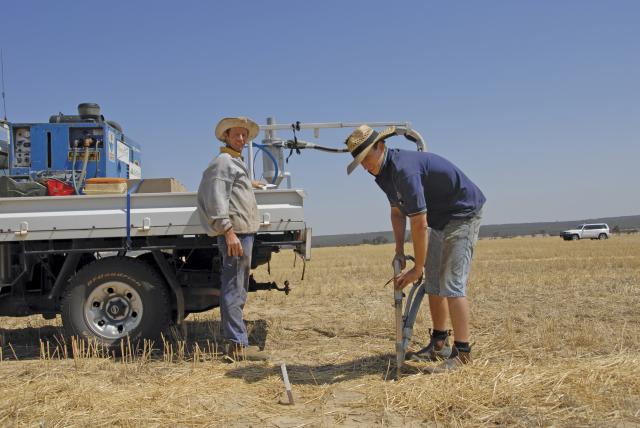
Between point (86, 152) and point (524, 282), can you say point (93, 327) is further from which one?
point (524, 282)

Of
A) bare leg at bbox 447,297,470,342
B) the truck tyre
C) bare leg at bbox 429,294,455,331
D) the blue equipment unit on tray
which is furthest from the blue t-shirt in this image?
the blue equipment unit on tray

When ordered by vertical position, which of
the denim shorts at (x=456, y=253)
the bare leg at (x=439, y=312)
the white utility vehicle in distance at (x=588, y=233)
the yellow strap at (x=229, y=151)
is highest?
the yellow strap at (x=229, y=151)

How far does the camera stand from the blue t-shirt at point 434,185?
155 inches

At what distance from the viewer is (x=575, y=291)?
9.00 metres

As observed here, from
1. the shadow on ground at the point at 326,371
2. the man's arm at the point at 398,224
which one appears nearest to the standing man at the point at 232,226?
the shadow on ground at the point at 326,371

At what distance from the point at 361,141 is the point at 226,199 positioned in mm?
1417

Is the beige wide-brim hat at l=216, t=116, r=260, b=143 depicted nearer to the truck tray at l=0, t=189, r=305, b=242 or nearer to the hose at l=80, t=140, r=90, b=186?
the truck tray at l=0, t=189, r=305, b=242

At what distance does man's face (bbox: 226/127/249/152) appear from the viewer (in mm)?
5012

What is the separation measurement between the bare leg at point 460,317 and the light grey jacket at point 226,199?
1.81 m

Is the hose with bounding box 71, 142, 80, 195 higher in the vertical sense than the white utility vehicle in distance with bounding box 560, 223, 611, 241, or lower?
higher

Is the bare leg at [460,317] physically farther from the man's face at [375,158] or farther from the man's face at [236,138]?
the man's face at [236,138]

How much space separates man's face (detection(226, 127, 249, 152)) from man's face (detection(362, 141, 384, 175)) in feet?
4.88

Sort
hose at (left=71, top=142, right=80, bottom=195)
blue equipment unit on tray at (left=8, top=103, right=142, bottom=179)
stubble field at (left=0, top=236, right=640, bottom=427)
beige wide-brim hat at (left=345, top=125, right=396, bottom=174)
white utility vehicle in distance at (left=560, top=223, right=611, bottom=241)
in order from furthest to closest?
white utility vehicle in distance at (left=560, top=223, right=611, bottom=241) < blue equipment unit on tray at (left=8, top=103, right=142, bottom=179) < hose at (left=71, top=142, right=80, bottom=195) < beige wide-brim hat at (left=345, top=125, right=396, bottom=174) < stubble field at (left=0, top=236, right=640, bottom=427)

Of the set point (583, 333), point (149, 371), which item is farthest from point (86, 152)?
point (583, 333)
